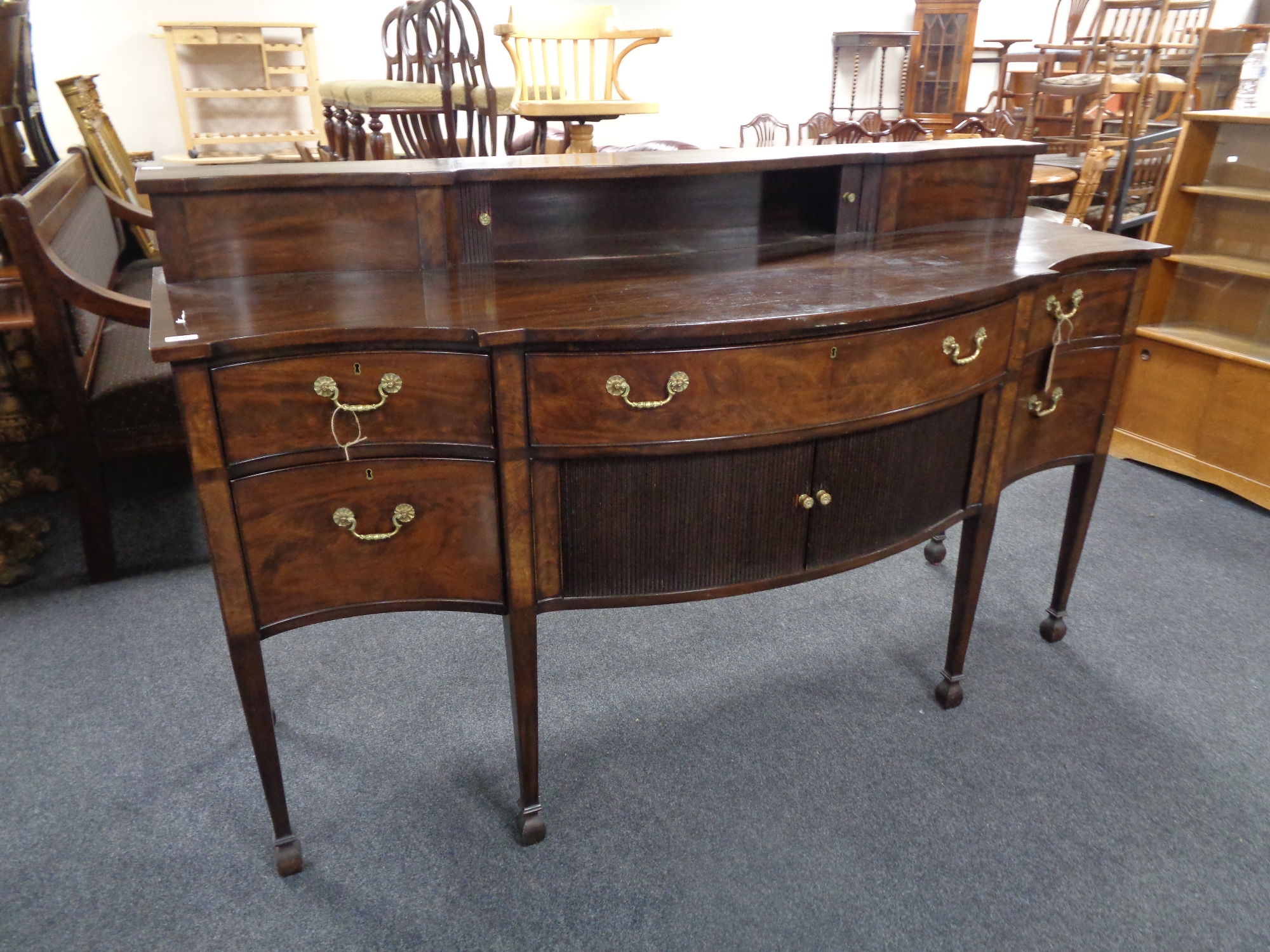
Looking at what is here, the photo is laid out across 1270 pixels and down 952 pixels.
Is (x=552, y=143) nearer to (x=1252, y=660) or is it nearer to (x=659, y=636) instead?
(x=659, y=636)

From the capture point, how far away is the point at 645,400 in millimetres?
1255

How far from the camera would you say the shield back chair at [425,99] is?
363cm

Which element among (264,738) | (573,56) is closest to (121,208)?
(573,56)

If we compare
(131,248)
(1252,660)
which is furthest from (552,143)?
(1252,660)

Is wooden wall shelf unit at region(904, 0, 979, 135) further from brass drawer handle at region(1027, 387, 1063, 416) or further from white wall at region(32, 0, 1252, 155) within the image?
brass drawer handle at region(1027, 387, 1063, 416)

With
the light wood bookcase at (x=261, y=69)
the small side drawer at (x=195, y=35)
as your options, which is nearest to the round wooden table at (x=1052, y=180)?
the light wood bookcase at (x=261, y=69)

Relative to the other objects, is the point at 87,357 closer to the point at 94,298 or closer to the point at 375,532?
the point at 94,298

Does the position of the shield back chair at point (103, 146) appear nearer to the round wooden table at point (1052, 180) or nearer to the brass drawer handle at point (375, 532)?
the brass drawer handle at point (375, 532)

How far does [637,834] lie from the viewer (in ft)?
5.12

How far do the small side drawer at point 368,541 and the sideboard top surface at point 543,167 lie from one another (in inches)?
19.6

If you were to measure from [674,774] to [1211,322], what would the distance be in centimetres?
245

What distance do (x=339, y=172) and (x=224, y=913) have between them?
1.20m

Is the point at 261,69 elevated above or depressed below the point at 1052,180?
above

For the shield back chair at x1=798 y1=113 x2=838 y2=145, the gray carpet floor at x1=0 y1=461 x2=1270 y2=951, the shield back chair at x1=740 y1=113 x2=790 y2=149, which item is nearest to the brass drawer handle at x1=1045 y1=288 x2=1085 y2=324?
the gray carpet floor at x1=0 y1=461 x2=1270 y2=951
